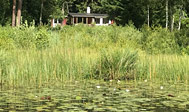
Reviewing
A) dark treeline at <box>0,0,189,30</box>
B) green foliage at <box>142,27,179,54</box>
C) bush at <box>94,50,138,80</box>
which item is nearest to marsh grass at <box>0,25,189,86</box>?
bush at <box>94,50,138,80</box>

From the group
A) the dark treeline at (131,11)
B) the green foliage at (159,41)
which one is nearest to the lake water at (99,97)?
the green foliage at (159,41)

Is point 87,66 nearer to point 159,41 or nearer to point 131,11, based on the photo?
point 159,41

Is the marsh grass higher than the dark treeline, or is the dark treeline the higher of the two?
the dark treeline

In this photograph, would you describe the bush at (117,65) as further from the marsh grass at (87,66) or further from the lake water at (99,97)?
the lake water at (99,97)

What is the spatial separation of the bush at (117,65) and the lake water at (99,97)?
0.81 metres

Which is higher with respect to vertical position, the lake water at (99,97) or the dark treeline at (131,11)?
the dark treeline at (131,11)

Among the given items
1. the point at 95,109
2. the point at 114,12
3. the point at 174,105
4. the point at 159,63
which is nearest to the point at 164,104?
the point at 174,105

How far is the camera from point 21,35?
16.4 meters

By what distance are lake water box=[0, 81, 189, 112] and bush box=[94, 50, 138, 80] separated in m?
0.81

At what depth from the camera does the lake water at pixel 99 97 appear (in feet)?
23.1

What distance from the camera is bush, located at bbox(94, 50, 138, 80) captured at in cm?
1080

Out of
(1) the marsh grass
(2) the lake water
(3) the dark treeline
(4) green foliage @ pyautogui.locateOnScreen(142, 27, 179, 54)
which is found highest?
(3) the dark treeline

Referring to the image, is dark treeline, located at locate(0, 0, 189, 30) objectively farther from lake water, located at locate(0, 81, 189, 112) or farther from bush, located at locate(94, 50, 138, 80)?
lake water, located at locate(0, 81, 189, 112)

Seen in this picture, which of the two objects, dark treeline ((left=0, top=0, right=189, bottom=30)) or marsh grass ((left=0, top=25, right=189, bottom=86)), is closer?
marsh grass ((left=0, top=25, right=189, bottom=86))
